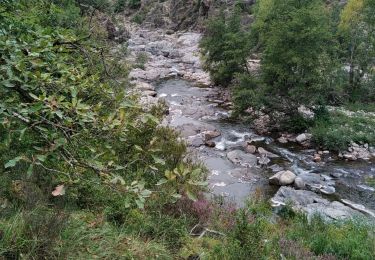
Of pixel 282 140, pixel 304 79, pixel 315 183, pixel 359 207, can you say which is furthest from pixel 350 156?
pixel 359 207

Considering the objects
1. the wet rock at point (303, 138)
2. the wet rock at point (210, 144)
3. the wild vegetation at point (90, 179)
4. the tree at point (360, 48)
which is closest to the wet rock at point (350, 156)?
the wet rock at point (303, 138)

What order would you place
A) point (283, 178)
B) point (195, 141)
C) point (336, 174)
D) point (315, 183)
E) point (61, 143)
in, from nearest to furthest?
point (61, 143)
point (283, 178)
point (315, 183)
point (336, 174)
point (195, 141)

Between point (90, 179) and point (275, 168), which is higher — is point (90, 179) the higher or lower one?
the higher one

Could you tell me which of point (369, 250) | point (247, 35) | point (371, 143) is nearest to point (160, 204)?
point (369, 250)

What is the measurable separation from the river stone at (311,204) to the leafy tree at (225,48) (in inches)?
598

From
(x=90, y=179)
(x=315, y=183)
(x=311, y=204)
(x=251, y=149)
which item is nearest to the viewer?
(x=90, y=179)

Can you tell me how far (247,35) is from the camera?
27.9m

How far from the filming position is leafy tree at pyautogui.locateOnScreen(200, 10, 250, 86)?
27391 millimetres

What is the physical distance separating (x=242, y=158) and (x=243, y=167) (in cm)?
93

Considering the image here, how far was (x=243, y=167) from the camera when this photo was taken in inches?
646

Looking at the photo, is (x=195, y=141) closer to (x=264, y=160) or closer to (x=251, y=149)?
(x=251, y=149)

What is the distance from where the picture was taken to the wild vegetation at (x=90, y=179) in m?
2.36

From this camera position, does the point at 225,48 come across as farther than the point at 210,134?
Yes

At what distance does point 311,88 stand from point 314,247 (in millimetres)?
14818
